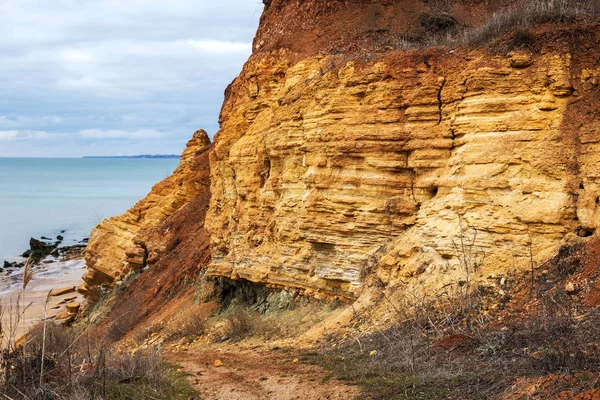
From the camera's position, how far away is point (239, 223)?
58.7 ft

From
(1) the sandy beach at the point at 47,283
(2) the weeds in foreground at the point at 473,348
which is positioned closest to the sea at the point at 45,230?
(1) the sandy beach at the point at 47,283

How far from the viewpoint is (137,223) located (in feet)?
91.6

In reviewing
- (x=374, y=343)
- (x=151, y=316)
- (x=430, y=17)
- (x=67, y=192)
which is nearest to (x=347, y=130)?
(x=374, y=343)

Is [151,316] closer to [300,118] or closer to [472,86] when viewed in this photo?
[300,118]

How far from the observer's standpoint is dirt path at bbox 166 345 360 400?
8977 mm

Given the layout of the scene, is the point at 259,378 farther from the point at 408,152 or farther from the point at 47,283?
the point at 47,283

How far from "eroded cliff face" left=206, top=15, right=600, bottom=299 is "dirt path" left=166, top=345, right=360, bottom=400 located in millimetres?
2586

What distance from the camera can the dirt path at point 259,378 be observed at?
8.98m

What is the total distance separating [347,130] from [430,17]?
18.4 feet

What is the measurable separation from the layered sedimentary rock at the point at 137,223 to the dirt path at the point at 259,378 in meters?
15.0

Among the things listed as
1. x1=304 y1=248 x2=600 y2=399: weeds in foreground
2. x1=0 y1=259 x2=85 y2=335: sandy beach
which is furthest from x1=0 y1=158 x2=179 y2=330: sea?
x1=304 y1=248 x2=600 y2=399: weeds in foreground

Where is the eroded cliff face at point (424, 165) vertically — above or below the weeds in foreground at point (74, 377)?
above

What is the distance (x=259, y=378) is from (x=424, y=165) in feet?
16.5

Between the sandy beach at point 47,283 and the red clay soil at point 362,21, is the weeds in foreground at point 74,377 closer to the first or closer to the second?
the red clay soil at point 362,21
